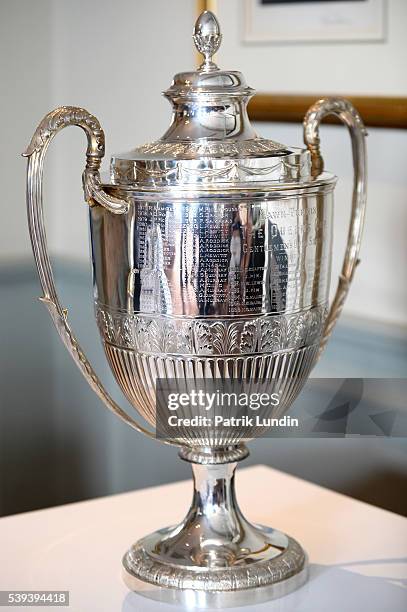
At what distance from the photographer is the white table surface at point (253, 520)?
0.86 meters

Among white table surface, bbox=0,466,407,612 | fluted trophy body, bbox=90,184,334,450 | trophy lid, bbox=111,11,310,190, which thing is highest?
trophy lid, bbox=111,11,310,190

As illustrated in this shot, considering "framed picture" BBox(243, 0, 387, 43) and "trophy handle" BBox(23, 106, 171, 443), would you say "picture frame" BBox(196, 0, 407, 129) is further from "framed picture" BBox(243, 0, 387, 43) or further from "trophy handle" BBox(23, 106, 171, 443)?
"trophy handle" BBox(23, 106, 171, 443)

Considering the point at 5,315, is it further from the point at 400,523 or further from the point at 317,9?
the point at 400,523

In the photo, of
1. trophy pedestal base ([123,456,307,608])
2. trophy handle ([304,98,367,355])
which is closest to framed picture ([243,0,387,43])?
trophy handle ([304,98,367,355])

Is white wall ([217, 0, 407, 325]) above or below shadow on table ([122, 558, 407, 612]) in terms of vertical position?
above

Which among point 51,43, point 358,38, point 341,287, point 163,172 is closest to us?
point 163,172

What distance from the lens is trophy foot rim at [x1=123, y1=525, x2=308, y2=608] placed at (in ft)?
2.80

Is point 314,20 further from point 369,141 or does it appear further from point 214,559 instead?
point 214,559

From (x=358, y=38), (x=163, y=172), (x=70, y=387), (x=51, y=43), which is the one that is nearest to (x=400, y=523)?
(x=163, y=172)

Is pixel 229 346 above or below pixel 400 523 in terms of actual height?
above

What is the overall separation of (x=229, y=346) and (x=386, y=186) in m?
0.51

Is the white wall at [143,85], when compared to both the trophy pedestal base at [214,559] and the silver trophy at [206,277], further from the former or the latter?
the trophy pedestal base at [214,559]

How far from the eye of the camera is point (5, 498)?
2.05 meters

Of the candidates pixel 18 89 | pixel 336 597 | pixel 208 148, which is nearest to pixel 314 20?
pixel 208 148
